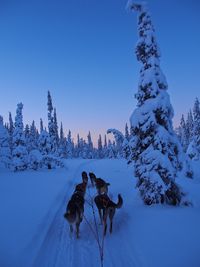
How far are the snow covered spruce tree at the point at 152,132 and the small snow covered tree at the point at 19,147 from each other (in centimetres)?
2709

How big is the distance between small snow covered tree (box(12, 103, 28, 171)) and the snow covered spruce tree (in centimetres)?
2709

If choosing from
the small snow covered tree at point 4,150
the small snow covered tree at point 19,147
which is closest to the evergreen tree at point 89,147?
the small snow covered tree at point 4,150


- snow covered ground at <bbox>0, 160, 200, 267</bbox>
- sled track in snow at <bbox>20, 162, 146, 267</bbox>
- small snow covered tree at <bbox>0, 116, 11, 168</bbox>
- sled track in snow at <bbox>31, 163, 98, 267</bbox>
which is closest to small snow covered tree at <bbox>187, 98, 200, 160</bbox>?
small snow covered tree at <bbox>0, 116, 11, 168</bbox>

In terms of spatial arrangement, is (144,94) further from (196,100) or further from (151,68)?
(196,100)

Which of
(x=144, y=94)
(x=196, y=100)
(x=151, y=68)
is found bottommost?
(x=144, y=94)

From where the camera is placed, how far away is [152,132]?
451 inches

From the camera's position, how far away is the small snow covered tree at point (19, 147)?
3566 centimetres

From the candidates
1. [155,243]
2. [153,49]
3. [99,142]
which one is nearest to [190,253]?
[155,243]

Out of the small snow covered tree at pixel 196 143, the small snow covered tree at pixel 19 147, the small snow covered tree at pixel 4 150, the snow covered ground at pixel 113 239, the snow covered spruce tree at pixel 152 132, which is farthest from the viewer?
the small snow covered tree at pixel 4 150

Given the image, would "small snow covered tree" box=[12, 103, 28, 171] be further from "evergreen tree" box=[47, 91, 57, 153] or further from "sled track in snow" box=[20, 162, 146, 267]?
"sled track in snow" box=[20, 162, 146, 267]

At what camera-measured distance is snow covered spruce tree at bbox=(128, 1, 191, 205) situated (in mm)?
10859

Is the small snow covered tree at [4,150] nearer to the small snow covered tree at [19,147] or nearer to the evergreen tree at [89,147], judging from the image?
the small snow covered tree at [19,147]

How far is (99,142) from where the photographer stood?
401 ft

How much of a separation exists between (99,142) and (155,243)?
377ft
